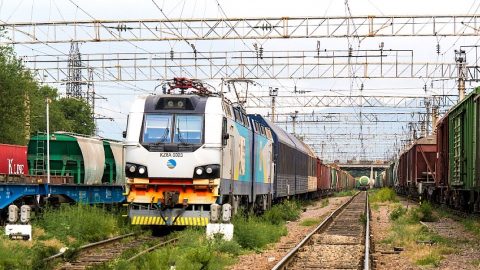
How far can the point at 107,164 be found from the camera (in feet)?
97.0

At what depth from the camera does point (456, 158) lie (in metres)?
25.3

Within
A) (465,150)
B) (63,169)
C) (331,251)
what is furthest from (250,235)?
(63,169)

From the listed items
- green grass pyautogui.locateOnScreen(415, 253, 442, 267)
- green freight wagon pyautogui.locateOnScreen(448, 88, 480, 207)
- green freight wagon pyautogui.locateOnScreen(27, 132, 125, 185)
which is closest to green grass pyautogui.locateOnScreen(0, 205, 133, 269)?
green freight wagon pyautogui.locateOnScreen(27, 132, 125, 185)

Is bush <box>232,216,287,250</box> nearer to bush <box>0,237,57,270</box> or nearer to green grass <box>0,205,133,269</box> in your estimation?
green grass <box>0,205,133,269</box>

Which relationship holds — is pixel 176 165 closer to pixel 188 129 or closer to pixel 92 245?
pixel 188 129

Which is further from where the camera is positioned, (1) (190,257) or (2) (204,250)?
(2) (204,250)

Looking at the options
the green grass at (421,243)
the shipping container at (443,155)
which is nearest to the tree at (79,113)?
the shipping container at (443,155)

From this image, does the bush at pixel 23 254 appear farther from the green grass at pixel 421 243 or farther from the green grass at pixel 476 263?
the green grass at pixel 476 263

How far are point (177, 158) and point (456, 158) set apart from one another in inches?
439

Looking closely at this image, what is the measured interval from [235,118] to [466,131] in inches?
282

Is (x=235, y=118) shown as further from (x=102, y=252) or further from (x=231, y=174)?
(x=102, y=252)

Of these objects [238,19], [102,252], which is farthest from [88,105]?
[102,252]

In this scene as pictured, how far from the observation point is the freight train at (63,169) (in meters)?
23.1

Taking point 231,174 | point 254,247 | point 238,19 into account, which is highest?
point 238,19
